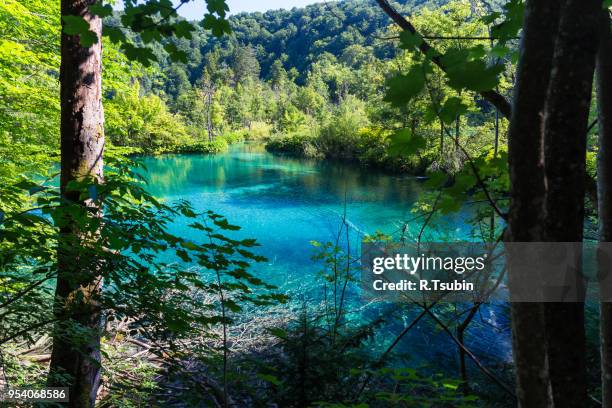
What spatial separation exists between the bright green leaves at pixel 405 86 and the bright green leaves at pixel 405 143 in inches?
5.5

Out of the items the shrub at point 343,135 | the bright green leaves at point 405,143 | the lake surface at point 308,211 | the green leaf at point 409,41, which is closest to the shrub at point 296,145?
the shrub at point 343,135

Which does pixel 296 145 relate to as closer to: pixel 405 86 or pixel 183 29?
pixel 183 29

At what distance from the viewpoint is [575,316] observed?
2.36ft

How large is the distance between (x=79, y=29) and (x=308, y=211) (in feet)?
39.9

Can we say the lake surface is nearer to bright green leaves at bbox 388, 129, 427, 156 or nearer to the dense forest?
the dense forest

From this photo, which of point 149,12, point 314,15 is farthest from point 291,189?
point 314,15

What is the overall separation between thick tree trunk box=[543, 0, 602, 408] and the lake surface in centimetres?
184

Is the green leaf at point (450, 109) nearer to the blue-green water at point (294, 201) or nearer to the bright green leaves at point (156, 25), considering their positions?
the bright green leaves at point (156, 25)

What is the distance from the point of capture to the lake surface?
18.2 ft

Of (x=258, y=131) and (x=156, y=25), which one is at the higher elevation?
(x=258, y=131)

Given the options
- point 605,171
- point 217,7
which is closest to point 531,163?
point 605,171

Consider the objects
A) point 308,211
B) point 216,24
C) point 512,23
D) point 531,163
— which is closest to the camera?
point 531,163

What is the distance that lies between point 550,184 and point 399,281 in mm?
4843

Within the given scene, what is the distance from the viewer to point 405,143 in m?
0.78
